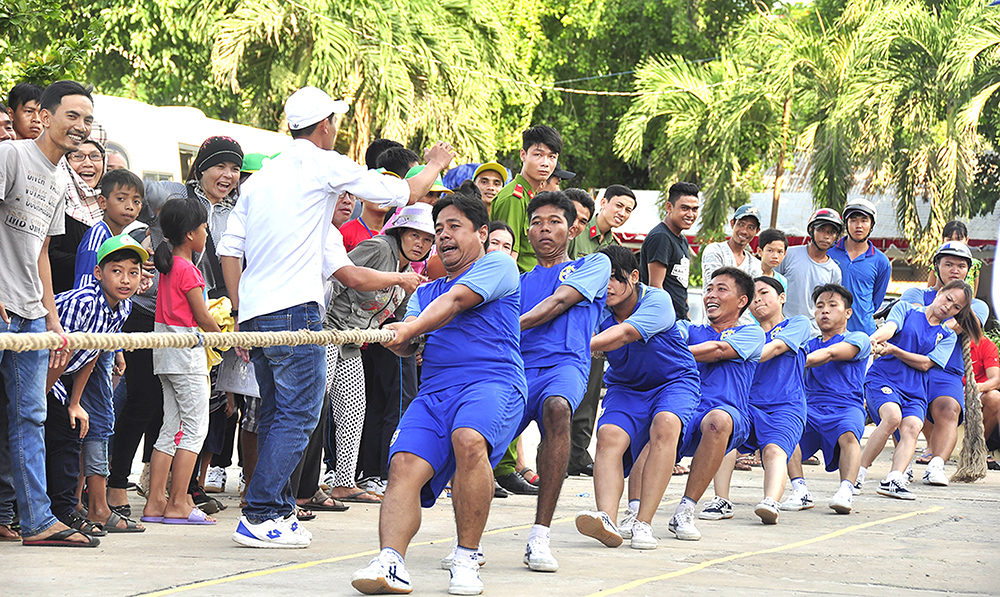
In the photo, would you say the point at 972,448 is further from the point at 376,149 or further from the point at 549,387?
the point at 549,387

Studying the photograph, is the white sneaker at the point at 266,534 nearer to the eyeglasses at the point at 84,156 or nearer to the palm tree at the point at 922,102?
the eyeglasses at the point at 84,156

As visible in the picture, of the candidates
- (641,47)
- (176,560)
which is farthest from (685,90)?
(176,560)

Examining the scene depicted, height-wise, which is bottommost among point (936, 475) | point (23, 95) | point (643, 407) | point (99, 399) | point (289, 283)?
point (936, 475)

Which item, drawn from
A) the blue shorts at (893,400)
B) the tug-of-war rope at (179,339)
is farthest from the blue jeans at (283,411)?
the blue shorts at (893,400)

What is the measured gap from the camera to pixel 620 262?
257 inches

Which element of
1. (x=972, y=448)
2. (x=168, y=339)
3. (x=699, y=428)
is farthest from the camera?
(x=972, y=448)

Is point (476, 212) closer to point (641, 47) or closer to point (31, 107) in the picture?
point (31, 107)

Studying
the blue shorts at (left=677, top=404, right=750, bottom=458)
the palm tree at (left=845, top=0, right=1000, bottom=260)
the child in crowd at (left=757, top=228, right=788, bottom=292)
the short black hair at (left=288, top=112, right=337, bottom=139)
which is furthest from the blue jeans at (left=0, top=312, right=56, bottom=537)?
the palm tree at (left=845, top=0, right=1000, bottom=260)

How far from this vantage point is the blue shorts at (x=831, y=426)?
831 centimetres

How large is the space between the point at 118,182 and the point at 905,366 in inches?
225

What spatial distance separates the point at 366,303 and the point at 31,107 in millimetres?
2091

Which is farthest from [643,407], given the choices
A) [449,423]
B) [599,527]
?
[449,423]

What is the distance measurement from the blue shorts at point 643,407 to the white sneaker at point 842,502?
1.73 m

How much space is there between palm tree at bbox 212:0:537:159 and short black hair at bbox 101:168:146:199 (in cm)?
1560
